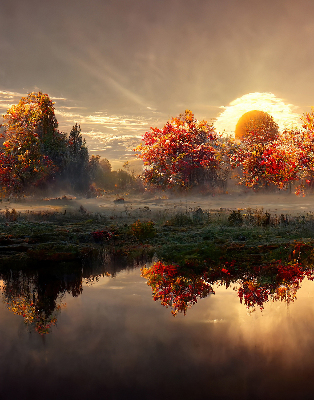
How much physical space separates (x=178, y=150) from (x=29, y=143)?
521 inches

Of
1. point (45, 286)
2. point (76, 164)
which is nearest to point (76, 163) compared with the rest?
point (76, 164)

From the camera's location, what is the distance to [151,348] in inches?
267

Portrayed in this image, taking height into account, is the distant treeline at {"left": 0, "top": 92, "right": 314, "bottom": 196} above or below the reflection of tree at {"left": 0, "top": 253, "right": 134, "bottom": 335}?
above

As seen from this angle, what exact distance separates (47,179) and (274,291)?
3305 centimetres

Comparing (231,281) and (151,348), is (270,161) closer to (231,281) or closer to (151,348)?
(231,281)

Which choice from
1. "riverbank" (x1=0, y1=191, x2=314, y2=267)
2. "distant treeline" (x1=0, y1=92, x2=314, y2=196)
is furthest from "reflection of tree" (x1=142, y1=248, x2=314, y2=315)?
"distant treeline" (x1=0, y1=92, x2=314, y2=196)

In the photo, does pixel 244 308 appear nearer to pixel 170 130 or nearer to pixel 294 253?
pixel 294 253

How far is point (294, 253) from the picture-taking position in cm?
1608

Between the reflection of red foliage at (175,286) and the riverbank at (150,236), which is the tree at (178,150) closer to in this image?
the riverbank at (150,236)

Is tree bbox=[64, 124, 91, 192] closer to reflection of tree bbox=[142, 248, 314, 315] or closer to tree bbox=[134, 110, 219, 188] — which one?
tree bbox=[134, 110, 219, 188]

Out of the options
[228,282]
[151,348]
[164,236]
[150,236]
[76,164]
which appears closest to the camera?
[151,348]

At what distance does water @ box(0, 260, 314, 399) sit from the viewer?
18.4 ft

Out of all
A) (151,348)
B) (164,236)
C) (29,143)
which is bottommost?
(151,348)

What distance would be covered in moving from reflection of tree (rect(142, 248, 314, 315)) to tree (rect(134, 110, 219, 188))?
20.5m
